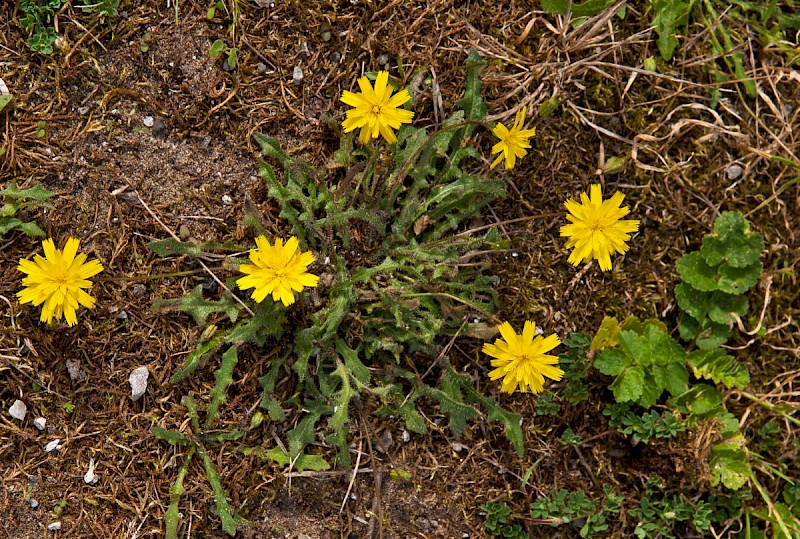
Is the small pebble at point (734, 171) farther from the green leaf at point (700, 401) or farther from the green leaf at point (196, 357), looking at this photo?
the green leaf at point (196, 357)

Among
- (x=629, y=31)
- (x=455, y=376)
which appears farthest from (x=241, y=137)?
(x=629, y=31)

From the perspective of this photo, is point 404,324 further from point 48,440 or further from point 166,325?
point 48,440

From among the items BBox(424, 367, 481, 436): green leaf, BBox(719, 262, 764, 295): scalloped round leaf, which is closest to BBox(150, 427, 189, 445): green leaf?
BBox(424, 367, 481, 436): green leaf

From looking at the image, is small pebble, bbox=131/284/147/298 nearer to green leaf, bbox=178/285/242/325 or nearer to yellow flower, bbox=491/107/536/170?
green leaf, bbox=178/285/242/325

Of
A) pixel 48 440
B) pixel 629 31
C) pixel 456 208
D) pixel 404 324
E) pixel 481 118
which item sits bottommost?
pixel 48 440

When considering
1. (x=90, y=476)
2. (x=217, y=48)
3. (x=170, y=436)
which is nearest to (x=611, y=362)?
(x=170, y=436)

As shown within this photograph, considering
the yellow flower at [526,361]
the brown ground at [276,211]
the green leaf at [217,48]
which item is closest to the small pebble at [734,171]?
the brown ground at [276,211]

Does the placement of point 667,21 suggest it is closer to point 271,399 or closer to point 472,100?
Answer: point 472,100
